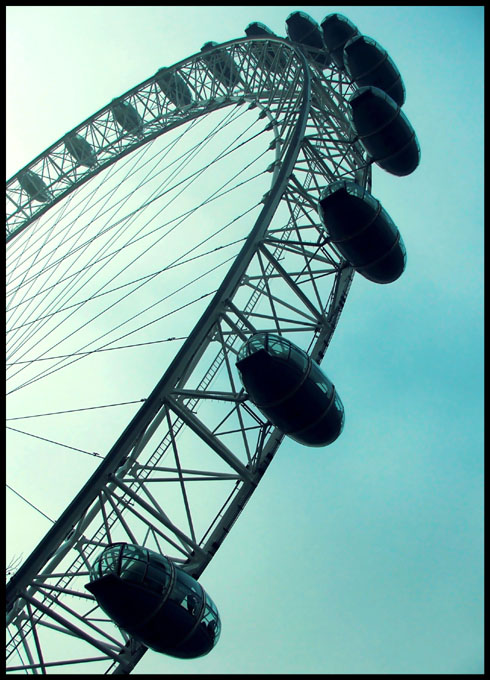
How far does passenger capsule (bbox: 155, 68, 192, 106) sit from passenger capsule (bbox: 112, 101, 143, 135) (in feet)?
5.67

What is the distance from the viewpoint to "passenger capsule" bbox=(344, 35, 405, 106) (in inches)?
704

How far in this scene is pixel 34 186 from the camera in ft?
92.9

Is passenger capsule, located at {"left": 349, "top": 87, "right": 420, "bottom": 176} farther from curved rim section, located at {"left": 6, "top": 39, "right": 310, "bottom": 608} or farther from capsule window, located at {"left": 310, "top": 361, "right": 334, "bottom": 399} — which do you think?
capsule window, located at {"left": 310, "top": 361, "right": 334, "bottom": 399}

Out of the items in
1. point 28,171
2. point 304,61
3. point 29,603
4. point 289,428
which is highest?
point 28,171

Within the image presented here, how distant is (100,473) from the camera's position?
9.85m

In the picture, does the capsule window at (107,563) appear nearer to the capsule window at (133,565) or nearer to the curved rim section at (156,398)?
the capsule window at (133,565)

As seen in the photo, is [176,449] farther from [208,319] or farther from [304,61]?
[304,61]

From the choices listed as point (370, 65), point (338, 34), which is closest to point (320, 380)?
point (370, 65)

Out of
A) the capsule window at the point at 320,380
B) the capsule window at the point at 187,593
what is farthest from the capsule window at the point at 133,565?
the capsule window at the point at 320,380

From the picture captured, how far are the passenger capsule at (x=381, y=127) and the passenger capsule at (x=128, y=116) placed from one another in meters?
13.7

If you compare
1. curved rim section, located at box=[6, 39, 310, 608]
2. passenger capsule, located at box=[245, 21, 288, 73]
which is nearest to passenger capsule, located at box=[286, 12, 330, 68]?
passenger capsule, located at box=[245, 21, 288, 73]

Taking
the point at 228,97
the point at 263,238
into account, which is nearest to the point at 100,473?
the point at 263,238

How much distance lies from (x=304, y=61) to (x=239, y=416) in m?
10.5

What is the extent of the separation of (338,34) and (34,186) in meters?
15.5
